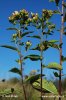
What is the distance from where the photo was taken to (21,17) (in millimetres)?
6148

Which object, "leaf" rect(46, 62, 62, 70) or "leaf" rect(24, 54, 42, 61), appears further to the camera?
"leaf" rect(24, 54, 42, 61)

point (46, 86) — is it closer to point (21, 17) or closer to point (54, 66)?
point (54, 66)

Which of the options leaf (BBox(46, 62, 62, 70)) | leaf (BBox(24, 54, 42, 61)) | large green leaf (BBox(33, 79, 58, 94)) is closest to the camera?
leaf (BBox(46, 62, 62, 70))

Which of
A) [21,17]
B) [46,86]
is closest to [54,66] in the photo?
[46,86]

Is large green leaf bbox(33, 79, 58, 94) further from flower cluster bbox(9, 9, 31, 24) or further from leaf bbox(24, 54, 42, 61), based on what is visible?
flower cluster bbox(9, 9, 31, 24)

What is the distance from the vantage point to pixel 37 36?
5.98 metres

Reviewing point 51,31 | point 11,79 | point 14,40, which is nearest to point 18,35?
point 14,40

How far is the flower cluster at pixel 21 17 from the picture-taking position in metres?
6.09

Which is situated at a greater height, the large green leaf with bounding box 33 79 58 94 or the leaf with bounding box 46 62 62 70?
the leaf with bounding box 46 62 62 70

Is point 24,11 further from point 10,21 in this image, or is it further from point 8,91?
point 8,91

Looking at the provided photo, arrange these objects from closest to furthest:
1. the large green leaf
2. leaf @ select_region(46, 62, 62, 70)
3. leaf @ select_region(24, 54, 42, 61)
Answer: leaf @ select_region(46, 62, 62, 70), leaf @ select_region(24, 54, 42, 61), the large green leaf

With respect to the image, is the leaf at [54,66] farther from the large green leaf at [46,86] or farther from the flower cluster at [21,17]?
the flower cluster at [21,17]

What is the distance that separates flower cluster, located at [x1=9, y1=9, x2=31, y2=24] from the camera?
609 centimetres

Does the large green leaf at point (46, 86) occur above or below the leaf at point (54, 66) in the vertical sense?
below
